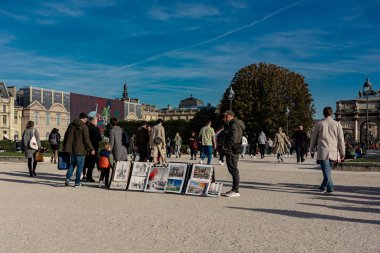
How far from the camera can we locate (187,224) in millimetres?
6367

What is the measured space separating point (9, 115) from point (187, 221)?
9973cm

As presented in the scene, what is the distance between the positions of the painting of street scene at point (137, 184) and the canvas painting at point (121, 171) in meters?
0.23

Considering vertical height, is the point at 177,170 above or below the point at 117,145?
below

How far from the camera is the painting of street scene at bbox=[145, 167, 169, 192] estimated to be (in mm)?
10031

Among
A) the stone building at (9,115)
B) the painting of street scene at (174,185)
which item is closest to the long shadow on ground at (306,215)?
the painting of street scene at (174,185)

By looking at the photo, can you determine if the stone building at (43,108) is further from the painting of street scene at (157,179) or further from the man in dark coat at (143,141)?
the painting of street scene at (157,179)

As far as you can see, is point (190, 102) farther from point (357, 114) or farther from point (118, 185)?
point (118, 185)

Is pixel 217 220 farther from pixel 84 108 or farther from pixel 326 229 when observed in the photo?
pixel 84 108

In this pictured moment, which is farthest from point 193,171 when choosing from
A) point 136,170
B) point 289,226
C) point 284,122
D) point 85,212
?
point 284,122

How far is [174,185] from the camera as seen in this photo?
987 centimetres

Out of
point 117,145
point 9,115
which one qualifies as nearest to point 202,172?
point 117,145

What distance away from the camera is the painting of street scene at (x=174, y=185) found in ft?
32.1

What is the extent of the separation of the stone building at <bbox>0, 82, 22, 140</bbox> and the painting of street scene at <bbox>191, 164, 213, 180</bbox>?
93.3m

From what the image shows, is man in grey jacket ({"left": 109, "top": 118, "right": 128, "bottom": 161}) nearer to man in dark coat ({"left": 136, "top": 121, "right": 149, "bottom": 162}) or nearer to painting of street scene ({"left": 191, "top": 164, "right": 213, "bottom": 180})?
man in dark coat ({"left": 136, "top": 121, "right": 149, "bottom": 162})
